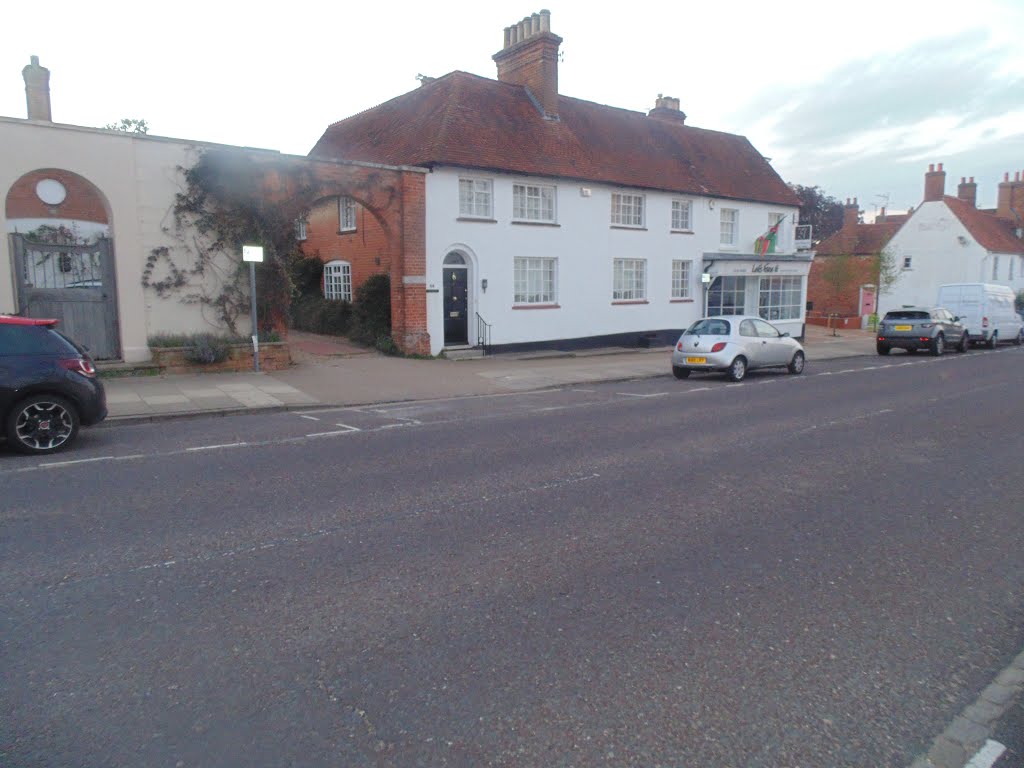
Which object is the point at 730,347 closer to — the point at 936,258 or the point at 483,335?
the point at 483,335

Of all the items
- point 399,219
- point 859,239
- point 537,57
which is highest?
point 537,57

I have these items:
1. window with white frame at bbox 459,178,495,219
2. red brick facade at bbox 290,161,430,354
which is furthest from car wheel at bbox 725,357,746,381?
window with white frame at bbox 459,178,495,219

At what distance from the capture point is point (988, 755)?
3.07m

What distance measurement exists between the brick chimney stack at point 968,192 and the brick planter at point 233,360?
4878 cm

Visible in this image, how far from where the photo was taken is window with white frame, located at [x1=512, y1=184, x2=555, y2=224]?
21.1 metres

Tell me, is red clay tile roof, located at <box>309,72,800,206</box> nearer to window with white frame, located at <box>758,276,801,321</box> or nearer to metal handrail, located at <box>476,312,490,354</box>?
window with white frame, located at <box>758,276,801,321</box>

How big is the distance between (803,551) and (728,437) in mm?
4381

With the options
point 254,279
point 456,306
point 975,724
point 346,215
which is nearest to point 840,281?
point 456,306

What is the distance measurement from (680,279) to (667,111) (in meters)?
8.82

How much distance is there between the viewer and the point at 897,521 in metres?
6.10

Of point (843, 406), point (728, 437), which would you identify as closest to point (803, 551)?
point (728, 437)

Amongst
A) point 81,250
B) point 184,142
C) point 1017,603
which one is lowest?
point 1017,603

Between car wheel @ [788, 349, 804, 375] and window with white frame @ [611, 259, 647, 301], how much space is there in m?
7.35

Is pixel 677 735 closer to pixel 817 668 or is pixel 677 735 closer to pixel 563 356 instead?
pixel 817 668
